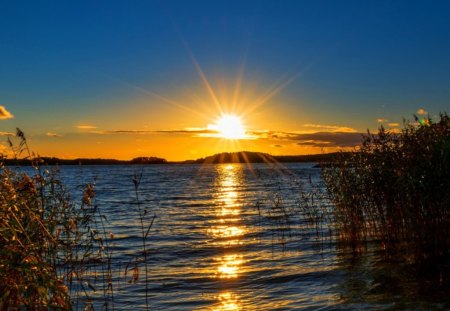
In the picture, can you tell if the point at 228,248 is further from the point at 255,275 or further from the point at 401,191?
the point at 401,191

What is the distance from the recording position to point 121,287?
14.5 metres

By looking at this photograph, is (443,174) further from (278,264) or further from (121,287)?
(121,287)

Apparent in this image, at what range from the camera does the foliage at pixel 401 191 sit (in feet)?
43.9

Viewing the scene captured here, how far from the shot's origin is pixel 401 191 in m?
14.9

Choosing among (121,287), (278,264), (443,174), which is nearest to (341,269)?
(278,264)

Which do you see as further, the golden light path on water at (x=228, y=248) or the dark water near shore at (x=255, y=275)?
the golden light path on water at (x=228, y=248)

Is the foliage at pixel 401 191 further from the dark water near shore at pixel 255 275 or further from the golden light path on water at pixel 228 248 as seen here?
the golden light path on water at pixel 228 248

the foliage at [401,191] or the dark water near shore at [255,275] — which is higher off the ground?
the foliage at [401,191]

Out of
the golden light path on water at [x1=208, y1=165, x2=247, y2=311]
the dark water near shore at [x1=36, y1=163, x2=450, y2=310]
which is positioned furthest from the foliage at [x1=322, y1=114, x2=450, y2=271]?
the golden light path on water at [x1=208, y1=165, x2=247, y2=311]

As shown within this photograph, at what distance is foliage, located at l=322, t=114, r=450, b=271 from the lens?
13.4 metres

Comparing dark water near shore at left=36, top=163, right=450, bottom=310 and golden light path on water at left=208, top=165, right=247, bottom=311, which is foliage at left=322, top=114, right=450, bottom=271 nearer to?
dark water near shore at left=36, top=163, right=450, bottom=310

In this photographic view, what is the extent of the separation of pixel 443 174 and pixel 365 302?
431cm

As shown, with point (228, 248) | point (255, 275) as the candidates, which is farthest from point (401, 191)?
point (228, 248)

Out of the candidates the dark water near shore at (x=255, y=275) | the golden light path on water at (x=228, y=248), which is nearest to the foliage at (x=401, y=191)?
the dark water near shore at (x=255, y=275)
